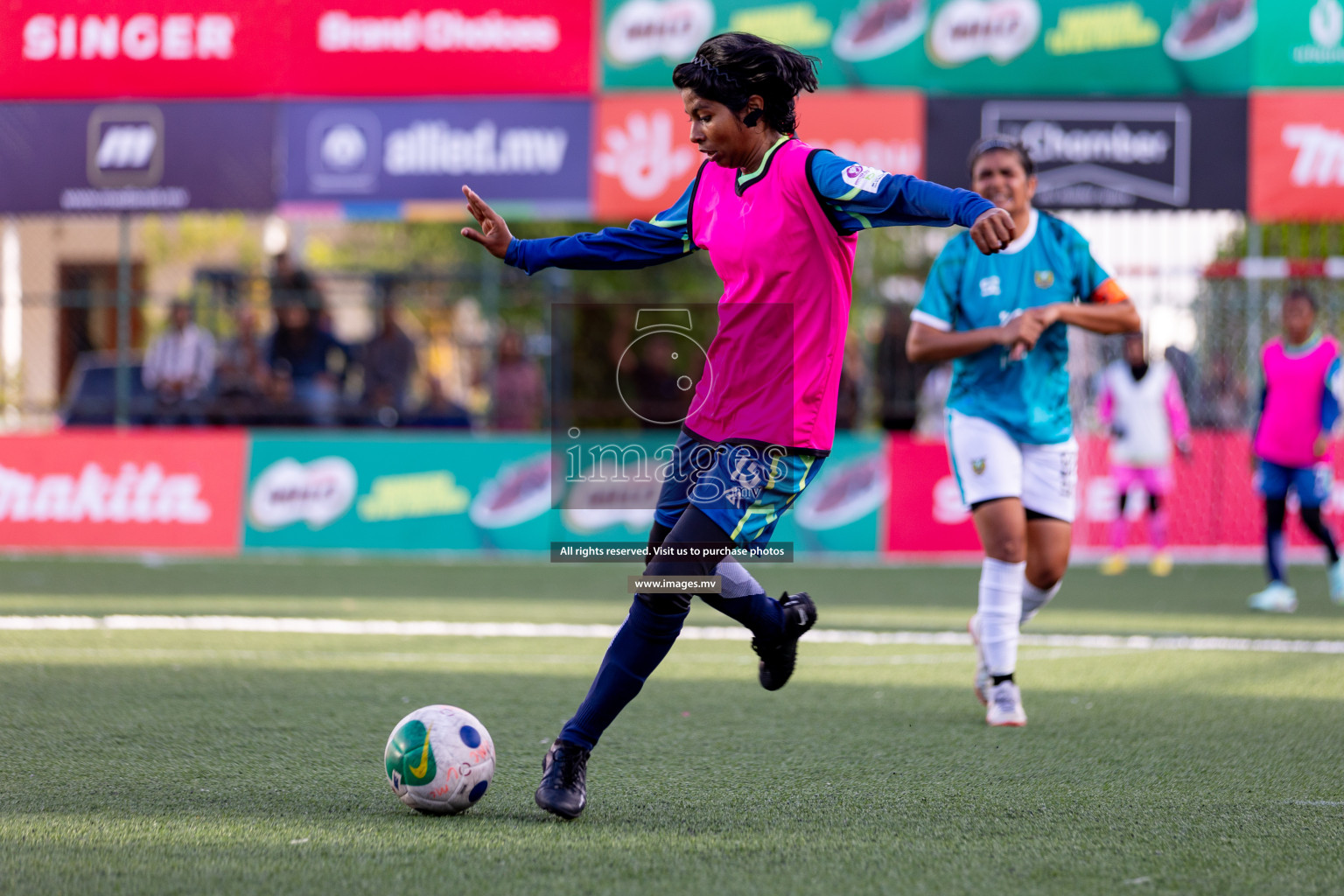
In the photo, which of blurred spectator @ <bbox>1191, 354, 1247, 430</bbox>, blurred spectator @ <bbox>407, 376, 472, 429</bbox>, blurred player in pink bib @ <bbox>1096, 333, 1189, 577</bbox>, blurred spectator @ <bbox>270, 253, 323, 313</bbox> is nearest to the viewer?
blurred player in pink bib @ <bbox>1096, 333, 1189, 577</bbox>

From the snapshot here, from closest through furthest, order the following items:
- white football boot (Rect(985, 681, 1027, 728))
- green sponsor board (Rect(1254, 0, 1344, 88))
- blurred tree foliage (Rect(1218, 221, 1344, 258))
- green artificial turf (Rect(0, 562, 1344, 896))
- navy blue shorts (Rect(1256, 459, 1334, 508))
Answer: green artificial turf (Rect(0, 562, 1344, 896)) < white football boot (Rect(985, 681, 1027, 728)) < navy blue shorts (Rect(1256, 459, 1334, 508)) < green sponsor board (Rect(1254, 0, 1344, 88)) < blurred tree foliage (Rect(1218, 221, 1344, 258))

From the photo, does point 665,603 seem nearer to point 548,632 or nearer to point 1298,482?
point 548,632

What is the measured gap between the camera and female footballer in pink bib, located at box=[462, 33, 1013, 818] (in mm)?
4188

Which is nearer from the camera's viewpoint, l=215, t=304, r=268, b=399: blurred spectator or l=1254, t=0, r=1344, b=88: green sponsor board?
l=1254, t=0, r=1344, b=88: green sponsor board

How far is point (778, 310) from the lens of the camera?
425 cm

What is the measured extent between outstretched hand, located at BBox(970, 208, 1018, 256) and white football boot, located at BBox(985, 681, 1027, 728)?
98.5 inches

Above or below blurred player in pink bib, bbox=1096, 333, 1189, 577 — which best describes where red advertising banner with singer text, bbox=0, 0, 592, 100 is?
above

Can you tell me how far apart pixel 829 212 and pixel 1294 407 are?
7210 millimetres

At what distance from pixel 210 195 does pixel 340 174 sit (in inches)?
51.9

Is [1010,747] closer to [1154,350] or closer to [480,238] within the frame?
[480,238]

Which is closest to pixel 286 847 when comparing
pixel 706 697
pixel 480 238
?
pixel 480 238

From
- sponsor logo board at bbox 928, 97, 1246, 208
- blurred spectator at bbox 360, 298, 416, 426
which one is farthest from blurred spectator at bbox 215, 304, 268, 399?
sponsor logo board at bbox 928, 97, 1246, 208

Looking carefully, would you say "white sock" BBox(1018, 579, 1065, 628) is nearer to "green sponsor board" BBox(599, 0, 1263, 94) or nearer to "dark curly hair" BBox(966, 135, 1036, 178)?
"dark curly hair" BBox(966, 135, 1036, 178)

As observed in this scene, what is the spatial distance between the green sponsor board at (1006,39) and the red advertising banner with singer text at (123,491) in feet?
18.5
